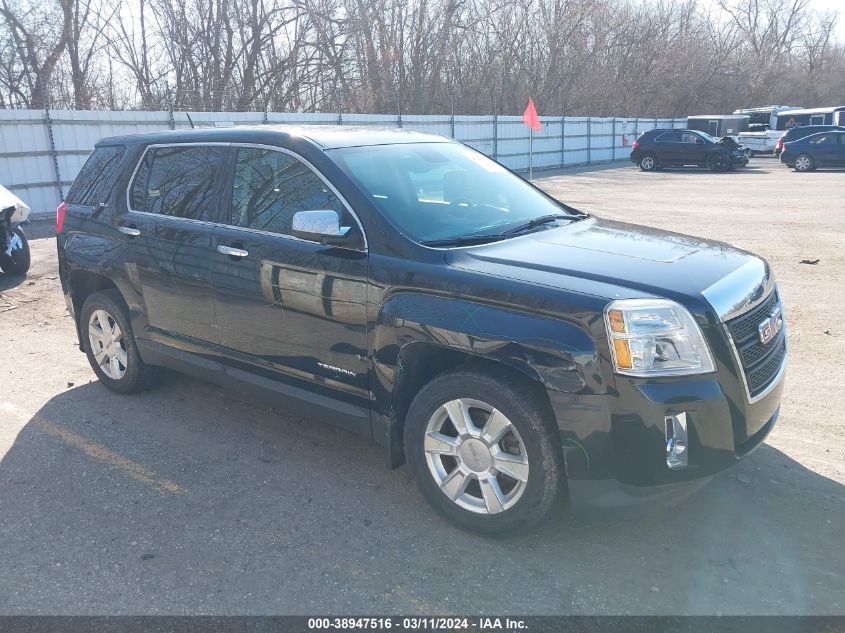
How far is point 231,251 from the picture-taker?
421cm

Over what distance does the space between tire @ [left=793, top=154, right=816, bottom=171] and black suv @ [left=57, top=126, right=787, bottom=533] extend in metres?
26.3

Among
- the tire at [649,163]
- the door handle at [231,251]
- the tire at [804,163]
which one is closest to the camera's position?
the door handle at [231,251]

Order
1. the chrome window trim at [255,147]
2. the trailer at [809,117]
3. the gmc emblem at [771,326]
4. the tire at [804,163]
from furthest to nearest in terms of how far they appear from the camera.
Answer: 1. the trailer at [809,117]
2. the tire at [804,163]
3. the chrome window trim at [255,147]
4. the gmc emblem at [771,326]

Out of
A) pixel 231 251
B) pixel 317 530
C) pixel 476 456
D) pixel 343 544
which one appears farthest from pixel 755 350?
pixel 231 251

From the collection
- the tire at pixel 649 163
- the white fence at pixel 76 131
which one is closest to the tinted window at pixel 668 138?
the tire at pixel 649 163

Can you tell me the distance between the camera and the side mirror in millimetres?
3604

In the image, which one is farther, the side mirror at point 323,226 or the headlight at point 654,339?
the side mirror at point 323,226

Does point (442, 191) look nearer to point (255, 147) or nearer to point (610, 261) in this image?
point (255, 147)

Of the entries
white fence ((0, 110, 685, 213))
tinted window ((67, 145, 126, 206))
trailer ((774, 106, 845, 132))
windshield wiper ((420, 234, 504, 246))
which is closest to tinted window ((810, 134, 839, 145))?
trailer ((774, 106, 845, 132))

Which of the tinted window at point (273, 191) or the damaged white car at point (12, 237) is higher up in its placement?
the tinted window at point (273, 191)

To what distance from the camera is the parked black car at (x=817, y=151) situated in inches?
1035

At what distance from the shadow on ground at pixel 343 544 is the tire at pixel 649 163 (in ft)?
88.7

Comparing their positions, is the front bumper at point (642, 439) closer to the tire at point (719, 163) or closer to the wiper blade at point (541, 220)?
the wiper blade at point (541, 220)

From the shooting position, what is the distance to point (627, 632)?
9.08ft
